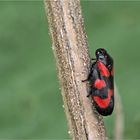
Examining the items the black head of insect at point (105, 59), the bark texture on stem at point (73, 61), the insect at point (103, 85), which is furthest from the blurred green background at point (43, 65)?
the bark texture on stem at point (73, 61)

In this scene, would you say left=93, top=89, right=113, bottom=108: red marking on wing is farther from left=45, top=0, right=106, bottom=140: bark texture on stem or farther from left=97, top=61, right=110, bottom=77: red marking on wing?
left=45, top=0, right=106, bottom=140: bark texture on stem

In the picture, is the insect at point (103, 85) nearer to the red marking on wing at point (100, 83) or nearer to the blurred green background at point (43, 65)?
the red marking on wing at point (100, 83)

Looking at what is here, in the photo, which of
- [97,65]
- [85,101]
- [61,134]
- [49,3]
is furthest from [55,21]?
[61,134]

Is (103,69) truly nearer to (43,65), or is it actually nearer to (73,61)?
(73,61)

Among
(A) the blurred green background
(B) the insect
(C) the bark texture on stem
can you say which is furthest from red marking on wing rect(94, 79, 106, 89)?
(A) the blurred green background

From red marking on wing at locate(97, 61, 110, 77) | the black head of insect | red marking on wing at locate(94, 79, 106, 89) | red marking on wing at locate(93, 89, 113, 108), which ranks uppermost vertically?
the black head of insect
